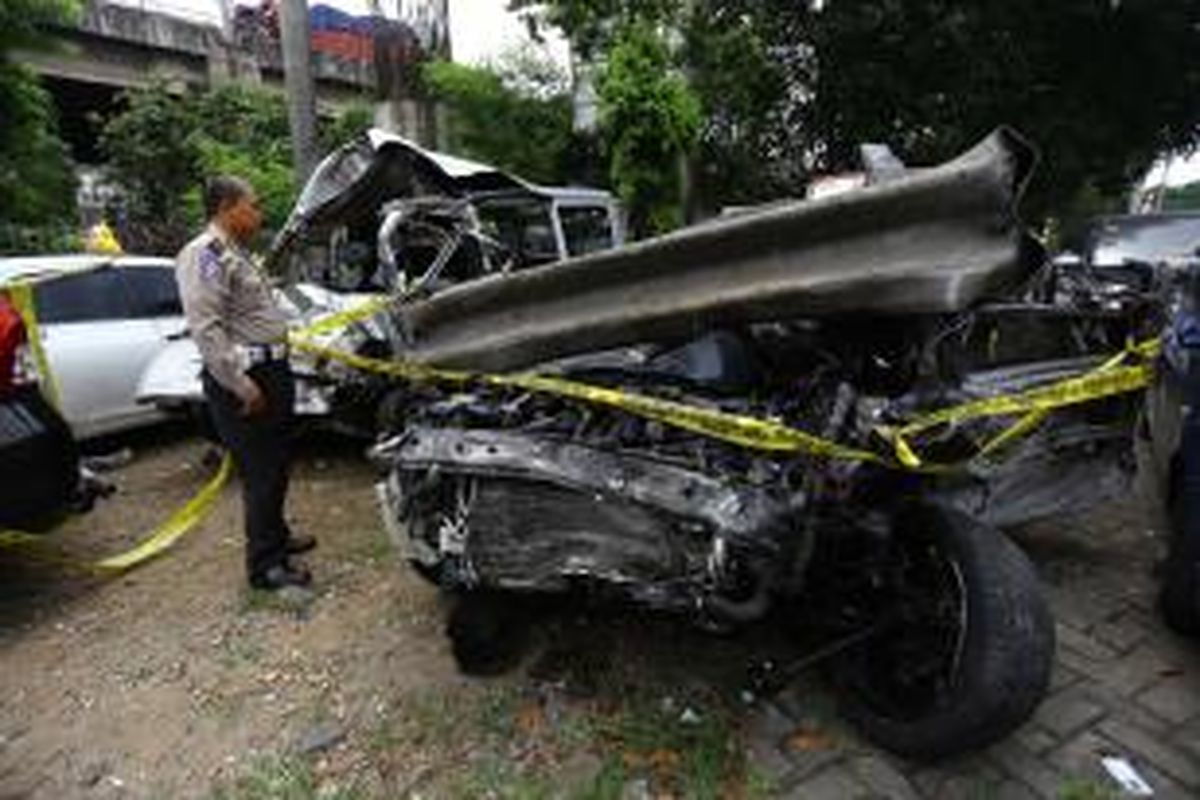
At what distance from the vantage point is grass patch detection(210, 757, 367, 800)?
10.5 ft

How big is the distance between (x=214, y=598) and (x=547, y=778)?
2113 millimetres

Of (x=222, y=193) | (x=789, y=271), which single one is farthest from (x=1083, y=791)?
(x=222, y=193)

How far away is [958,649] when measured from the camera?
298 cm

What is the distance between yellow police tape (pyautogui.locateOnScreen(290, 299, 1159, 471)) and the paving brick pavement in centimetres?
91

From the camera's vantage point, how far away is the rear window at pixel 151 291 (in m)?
7.25

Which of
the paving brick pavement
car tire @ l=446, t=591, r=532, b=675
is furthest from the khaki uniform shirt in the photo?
the paving brick pavement

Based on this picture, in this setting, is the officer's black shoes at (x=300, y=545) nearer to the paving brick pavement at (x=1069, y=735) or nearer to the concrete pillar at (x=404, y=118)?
the paving brick pavement at (x=1069, y=735)

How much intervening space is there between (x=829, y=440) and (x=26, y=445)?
3.36 metres

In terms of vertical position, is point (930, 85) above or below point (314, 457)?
above

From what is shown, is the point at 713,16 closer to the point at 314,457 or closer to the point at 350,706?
the point at 314,457

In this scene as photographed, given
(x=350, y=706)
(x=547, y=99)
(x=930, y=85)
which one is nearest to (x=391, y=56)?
(x=547, y=99)

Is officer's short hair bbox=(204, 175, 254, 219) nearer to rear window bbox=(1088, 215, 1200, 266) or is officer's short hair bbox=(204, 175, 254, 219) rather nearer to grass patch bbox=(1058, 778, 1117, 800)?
grass patch bbox=(1058, 778, 1117, 800)

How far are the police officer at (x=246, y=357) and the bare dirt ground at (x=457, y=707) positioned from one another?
329mm

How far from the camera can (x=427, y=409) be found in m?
3.78
